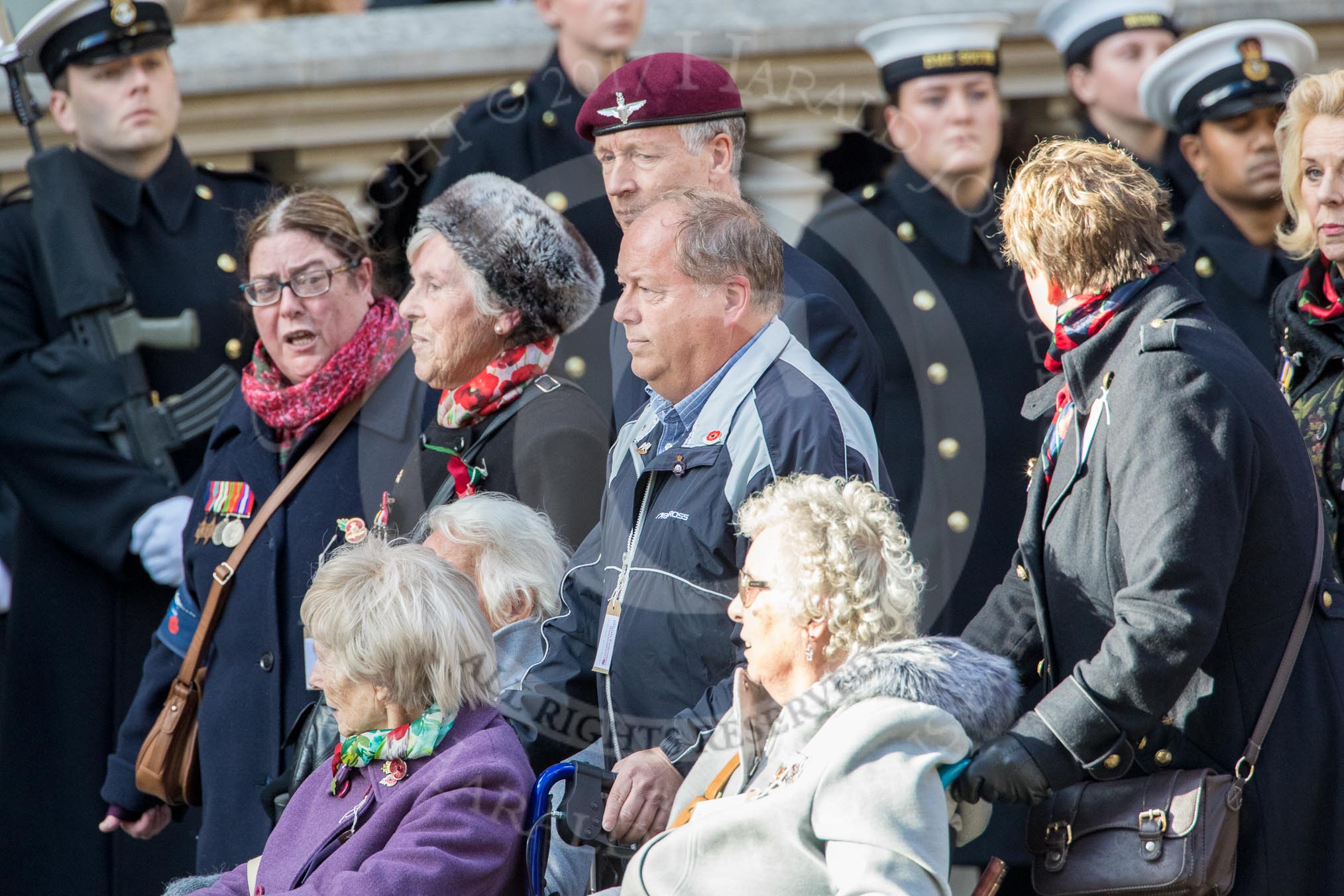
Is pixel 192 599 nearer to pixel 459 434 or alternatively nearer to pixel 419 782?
pixel 459 434

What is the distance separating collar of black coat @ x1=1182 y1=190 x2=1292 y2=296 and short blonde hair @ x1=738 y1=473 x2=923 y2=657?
7.51 ft

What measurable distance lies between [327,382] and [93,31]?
5.38 feet

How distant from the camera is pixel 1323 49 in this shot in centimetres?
591

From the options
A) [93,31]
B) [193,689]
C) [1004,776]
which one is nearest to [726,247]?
[1004,776]

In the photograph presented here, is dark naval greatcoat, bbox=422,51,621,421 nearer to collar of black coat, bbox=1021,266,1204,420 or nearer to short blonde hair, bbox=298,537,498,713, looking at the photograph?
short blonde hair, bbox=298,537,498,713

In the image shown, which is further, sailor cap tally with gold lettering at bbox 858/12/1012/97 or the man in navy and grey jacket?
sailor cap tally with gold lettering at bbox 858/12/1012/97

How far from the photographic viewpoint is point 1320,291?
4070 millimetres

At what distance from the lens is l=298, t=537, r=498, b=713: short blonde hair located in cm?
330

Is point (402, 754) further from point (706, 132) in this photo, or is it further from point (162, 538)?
point (162, 538)

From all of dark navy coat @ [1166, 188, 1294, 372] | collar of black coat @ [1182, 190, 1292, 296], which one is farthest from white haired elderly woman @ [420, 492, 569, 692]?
collar of black coat @ [1182, 190, 1292, 296]

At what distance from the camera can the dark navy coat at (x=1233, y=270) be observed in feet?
16.3

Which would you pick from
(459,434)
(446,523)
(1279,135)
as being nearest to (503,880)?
(446,523)

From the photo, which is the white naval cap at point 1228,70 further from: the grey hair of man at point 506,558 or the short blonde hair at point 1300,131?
the grey hair of man at point 506,558

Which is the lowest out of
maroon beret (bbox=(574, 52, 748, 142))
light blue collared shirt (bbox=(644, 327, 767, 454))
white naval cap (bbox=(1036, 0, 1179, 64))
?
light blue collared shirt (bbox=(644, 327, 767, 454))
